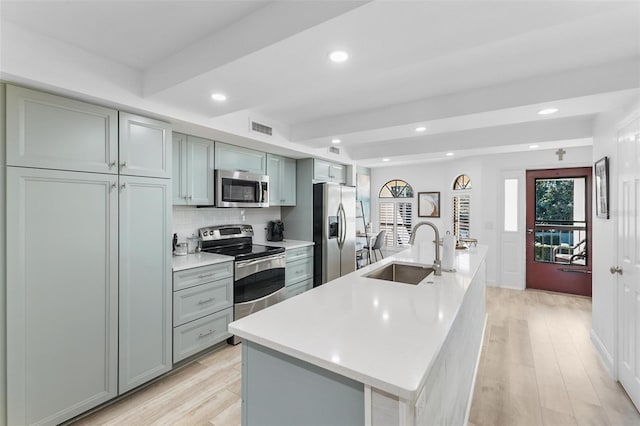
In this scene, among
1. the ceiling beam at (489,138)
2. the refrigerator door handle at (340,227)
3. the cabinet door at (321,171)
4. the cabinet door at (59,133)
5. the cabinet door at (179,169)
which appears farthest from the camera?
the refrigerator door handle at (340,227)

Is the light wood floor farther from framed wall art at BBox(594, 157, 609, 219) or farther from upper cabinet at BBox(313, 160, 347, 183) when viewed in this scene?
upper cabinet at BBox(313, 160, 347, 183)

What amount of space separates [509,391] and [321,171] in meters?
3.30

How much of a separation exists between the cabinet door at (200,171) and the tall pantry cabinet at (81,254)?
54 cm

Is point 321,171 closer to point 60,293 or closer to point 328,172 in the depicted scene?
point 328,172

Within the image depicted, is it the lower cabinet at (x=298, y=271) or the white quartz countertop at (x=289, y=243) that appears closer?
the lower cabinet at (x=298, y=271)

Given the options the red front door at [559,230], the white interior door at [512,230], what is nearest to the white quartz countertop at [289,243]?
the white interior door at [512,230]

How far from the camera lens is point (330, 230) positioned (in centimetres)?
441

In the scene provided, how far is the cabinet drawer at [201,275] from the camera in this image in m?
2.62

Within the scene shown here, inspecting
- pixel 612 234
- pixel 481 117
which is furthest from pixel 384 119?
pixel 612 234

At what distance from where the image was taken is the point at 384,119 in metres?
3.09

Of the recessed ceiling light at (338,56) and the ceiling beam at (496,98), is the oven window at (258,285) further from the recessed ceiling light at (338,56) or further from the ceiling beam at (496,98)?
the recessed ceiling light at (338,56)

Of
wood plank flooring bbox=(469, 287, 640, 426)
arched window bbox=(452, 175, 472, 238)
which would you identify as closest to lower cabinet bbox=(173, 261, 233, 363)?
wood plank flooring bbox=(469, 287, 640, 426)

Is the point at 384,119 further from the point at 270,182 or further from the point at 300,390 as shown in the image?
the point at 300,390

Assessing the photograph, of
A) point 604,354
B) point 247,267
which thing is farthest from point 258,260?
point 604,354
